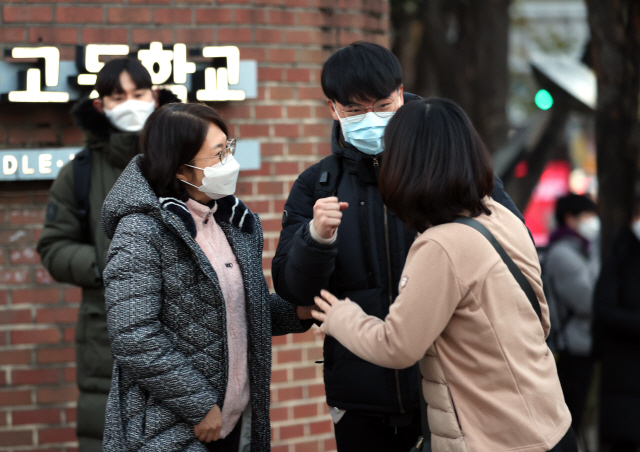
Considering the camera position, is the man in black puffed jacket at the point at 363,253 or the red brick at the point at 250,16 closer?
the man in black puffed jacket at the point at 363,253

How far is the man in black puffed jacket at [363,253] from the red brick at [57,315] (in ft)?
6.91

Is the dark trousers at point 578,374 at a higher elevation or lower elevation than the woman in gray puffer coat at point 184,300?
lower

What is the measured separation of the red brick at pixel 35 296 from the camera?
13.6 ft

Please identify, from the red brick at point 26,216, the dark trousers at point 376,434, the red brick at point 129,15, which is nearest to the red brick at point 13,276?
the red brick at point 26,216

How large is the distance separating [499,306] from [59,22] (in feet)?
10.6

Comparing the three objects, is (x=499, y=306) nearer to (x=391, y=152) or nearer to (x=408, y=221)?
(x=408, y=221)

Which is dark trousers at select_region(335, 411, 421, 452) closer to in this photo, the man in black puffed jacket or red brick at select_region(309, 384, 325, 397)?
the man in black puffed jacket

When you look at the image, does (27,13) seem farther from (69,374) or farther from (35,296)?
(69,374)

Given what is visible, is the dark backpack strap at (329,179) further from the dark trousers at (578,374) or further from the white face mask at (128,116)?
the dark trousers at (578,374)

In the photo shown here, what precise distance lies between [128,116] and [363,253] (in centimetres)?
159

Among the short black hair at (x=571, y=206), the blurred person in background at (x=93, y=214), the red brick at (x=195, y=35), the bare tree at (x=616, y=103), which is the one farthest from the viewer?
the short black hair at (x=571, y=206)

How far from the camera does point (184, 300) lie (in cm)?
234

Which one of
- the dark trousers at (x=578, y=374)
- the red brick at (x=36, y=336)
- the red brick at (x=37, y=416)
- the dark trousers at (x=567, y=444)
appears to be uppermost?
the dark trousers at (x=567, y=444)

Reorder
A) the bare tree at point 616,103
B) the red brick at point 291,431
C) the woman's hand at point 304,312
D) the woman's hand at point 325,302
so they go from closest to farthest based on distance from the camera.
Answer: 1. the woman's hand at point 325,302
2. the woman's hand at point 304,312
3. the red brick at point 291,431
4. the bare tree at point 616,103
